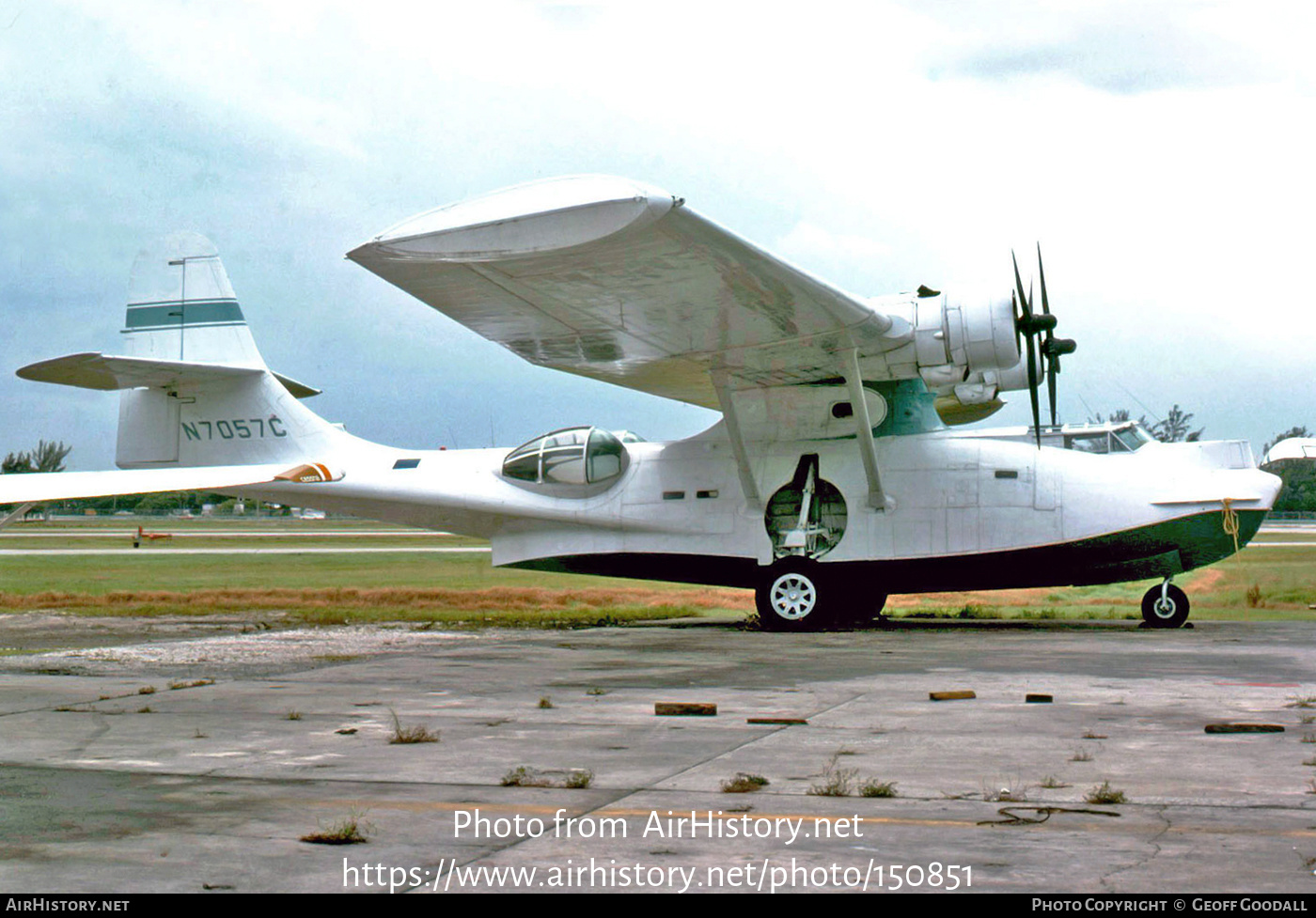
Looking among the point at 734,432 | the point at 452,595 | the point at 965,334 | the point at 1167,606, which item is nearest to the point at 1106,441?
the point at 1167,606

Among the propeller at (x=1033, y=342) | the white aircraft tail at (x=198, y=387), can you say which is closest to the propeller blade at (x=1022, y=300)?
the propeller at (x=1033, y=342)

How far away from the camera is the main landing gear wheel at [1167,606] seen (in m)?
17.2

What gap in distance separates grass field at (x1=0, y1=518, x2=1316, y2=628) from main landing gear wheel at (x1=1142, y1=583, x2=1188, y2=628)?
2653 millimetres

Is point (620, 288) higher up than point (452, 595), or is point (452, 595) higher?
point (620, 288)

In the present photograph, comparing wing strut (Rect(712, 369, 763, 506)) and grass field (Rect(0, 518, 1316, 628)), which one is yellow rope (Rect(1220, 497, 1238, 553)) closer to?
grass field (Rect(0, 518, 1316, 628))

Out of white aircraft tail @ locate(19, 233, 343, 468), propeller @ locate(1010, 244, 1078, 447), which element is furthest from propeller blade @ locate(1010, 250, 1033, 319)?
white aircraft tail @ locate(19, 233, 343, 468)

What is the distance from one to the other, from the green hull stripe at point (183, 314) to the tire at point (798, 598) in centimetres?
965

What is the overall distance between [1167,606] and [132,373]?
15245mm

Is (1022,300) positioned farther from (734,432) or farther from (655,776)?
(655,776)

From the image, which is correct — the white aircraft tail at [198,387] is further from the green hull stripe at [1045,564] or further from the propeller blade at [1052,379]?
the propeller blade at [1052,379]

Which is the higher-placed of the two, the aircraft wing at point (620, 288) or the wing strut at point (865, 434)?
the aircraft wing at point (620, 288)

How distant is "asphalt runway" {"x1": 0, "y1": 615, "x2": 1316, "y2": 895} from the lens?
430cm

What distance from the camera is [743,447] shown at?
17.5 metres

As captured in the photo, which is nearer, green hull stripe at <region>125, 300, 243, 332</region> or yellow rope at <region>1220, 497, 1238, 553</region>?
yellow rope at <region>1220, 497, 1238, 553</region>
